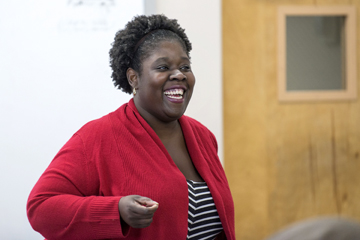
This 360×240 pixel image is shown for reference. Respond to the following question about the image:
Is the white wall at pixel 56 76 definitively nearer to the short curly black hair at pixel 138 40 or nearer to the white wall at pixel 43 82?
the white wall at pixel 43 82

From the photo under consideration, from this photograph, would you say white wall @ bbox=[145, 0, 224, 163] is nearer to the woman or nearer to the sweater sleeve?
the woman

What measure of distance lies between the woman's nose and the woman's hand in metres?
0.42

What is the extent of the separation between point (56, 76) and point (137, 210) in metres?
1.13

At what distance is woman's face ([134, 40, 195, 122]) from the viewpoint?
135 cm

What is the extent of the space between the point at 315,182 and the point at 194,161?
128 cm

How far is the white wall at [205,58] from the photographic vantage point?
80.2 inches

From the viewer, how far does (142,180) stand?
1.25 m

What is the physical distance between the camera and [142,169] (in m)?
1.27

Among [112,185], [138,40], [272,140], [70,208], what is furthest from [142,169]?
[272,140]

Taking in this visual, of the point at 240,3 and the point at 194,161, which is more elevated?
the point at 240,3

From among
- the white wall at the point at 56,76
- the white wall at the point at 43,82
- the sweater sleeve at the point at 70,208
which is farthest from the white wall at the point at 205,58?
the sweater sleeve at the point at 70,208

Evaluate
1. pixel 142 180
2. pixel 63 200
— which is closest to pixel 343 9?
pixel 142 180

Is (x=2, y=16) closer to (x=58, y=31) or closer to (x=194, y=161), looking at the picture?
(x=58, y=31)

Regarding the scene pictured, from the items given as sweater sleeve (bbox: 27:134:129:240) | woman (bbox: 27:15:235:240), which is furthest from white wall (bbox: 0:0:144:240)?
sweater sleeve (bbox: 27:134:129:240)
